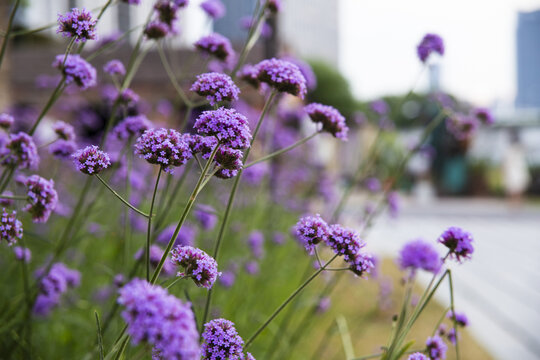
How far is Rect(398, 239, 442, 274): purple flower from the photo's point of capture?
3.67ft

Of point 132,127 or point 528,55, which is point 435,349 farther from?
point 528,55

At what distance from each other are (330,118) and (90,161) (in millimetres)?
565

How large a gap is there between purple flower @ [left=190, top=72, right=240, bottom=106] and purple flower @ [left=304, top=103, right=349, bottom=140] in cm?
29

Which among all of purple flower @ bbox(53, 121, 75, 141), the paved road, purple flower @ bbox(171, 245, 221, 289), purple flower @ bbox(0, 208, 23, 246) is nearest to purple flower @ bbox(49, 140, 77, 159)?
purple flower @ bbox(53, 121, 75, 141)

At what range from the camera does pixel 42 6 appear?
515 centimetres

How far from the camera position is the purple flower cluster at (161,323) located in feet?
1.39

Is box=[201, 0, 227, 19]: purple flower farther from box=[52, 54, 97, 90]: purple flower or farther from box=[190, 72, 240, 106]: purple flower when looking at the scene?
box=[190, 72, 240, 106]: purple flower

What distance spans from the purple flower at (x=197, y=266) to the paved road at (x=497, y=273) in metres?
2.21

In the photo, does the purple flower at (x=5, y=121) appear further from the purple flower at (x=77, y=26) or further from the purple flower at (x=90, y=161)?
the purple flower at (x=90, y=161)

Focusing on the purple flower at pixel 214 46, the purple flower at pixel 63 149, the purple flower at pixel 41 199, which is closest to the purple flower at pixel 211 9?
the purple flower at pixel 214 46

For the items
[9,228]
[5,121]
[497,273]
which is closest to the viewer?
[9,228]

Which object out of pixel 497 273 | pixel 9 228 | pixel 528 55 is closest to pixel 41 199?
pixel 9 228

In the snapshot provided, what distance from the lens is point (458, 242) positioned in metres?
0.86

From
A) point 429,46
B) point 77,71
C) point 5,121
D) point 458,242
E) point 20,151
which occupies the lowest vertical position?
point 458,242
